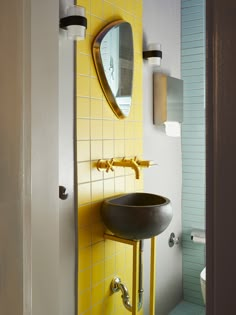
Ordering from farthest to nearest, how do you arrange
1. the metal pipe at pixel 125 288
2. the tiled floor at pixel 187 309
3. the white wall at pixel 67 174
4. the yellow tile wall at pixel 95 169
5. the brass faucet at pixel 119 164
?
the tiled floor at pixel 187 309 → the metal pipe at pixel 125 288 → the brass faucet at pixel 119 164 → the yellow tile wall at pixel 95 169 → the white wall at pixel 67 174

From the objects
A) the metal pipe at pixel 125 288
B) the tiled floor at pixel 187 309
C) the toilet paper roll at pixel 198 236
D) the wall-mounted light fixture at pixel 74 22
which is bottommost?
the tiled floor at pixel 187 309

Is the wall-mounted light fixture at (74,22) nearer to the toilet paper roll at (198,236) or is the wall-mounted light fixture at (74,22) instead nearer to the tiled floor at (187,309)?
the toilet paper roll at (198,236)

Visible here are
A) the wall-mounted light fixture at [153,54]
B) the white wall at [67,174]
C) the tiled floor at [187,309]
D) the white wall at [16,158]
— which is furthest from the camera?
the tiled floor at [187,309]

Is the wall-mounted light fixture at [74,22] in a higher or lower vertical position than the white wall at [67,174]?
higher

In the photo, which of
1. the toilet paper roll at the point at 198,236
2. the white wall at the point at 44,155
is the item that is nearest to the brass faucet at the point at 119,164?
the white wall at the point at 44,155

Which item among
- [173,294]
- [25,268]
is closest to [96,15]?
[25,268]

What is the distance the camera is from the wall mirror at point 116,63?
1795 mm

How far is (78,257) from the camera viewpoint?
1.70 m

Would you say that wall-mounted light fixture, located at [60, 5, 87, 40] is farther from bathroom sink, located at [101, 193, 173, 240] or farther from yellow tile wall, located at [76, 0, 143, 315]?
bathroom sink, located at [101, 193, 173, 240]

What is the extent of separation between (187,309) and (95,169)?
1.61 metres

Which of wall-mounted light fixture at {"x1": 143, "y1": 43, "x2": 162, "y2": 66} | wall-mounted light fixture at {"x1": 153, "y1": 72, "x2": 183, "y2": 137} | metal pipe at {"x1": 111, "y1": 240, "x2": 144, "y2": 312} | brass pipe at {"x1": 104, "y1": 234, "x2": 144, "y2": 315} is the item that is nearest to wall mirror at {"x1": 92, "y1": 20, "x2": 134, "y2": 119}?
wall-mounted light fixture at {"x1": 143, "y1": 43, "x2": 162, "y2": 66}
